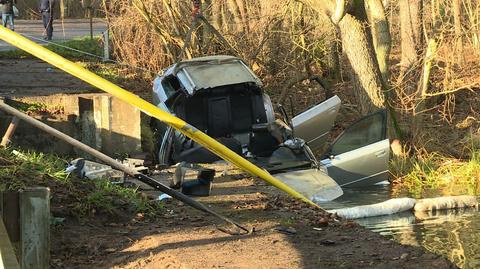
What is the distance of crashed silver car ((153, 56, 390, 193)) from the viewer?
13.9 metres

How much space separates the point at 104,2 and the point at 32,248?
54.0ft

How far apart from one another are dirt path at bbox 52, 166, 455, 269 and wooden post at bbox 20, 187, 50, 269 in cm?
95

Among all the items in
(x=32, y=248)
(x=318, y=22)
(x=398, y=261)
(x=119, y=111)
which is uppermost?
(x=318, y=22)

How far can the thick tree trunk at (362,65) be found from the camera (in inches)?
623

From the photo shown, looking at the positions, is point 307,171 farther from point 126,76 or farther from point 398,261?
point 126,76

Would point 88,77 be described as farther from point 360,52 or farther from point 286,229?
point 360,52

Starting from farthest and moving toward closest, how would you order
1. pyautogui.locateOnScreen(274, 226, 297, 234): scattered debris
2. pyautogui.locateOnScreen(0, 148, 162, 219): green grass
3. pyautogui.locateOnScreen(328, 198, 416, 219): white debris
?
pyautogui.locateOnScreen(328, 198, 416, 219): white debris < pyautogui.locateOnScreen(274, 226, 297, 234): scattered debris < pyautogui.locateOnScreen(0, 148, 162, 219): green grass

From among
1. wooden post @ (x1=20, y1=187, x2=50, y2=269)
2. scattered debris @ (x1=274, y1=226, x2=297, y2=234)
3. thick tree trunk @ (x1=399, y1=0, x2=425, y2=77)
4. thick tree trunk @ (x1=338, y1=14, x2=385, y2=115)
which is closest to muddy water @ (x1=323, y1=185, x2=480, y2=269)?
scattered debris @ (x1=274, y1=226, x2=297, y2=234)

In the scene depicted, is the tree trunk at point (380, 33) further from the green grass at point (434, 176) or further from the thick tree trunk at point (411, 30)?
the thick tree trunk at point (411, 30)

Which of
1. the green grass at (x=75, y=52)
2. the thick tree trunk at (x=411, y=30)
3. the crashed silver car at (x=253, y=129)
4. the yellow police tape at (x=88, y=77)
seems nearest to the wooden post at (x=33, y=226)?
the yellow police tape at (x=88, y=77)

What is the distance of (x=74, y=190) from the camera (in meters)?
8.19

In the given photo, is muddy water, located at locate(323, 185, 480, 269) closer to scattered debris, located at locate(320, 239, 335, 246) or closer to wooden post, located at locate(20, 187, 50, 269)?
scattered debris, located at locate(320, 239, 335, 246)

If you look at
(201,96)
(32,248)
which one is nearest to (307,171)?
(201,96)

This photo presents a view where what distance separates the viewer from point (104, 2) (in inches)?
832
